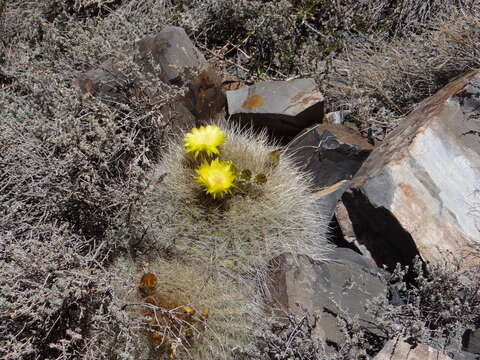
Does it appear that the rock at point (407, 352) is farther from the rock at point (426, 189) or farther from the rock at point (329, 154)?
the rock at point (329, 154)

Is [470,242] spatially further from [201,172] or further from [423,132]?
[201,172]

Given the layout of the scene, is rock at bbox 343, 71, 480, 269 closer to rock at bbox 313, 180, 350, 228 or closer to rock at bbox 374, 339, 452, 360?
rock at bbox 313, 180, 350, 228

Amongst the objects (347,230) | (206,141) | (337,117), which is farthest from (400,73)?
(206,141)

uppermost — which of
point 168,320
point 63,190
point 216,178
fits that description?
point 216,178

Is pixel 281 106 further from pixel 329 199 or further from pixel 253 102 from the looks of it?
pixel 329 199

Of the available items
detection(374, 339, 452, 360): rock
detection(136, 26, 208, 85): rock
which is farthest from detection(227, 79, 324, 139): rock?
detection(374, 339, 452, 360): rock

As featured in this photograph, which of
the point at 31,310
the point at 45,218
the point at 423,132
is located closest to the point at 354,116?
the point at 423,132
